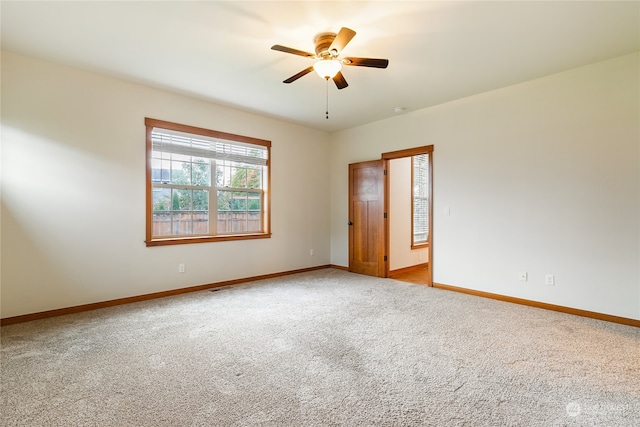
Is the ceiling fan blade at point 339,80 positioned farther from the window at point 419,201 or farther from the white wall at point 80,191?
the window at point 419,201

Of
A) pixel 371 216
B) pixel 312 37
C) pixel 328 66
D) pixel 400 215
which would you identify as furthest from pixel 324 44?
pixel 400 215

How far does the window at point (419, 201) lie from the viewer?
19.8ft

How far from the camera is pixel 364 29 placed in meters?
2.61

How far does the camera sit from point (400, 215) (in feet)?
18.7

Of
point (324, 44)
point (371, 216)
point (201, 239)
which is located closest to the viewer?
point (324, 44)

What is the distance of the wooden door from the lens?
17.2ft

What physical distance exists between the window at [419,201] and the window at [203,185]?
9.71 feet

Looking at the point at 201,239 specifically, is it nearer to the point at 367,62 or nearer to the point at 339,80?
the point at 339,80

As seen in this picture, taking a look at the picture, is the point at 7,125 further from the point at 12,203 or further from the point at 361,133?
the point at 361,133

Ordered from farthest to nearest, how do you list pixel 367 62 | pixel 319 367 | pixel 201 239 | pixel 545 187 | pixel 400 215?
pixel 400 215 < pixel 201 239 < pixel 545 187 < pixel 367 62 < pixel 319 367

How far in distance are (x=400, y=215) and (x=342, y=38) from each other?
12.8 feet

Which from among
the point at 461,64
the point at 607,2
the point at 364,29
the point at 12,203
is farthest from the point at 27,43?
the point at 607,2

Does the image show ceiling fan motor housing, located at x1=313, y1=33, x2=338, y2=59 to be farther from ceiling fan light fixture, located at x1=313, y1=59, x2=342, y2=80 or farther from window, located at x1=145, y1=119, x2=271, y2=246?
window, located at x1=145, y1=119, x2=271, y2=246

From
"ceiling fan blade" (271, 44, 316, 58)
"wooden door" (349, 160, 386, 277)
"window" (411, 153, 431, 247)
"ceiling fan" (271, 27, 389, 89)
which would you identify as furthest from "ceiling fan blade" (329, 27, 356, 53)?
"window" (411, 153, 431, 247)
